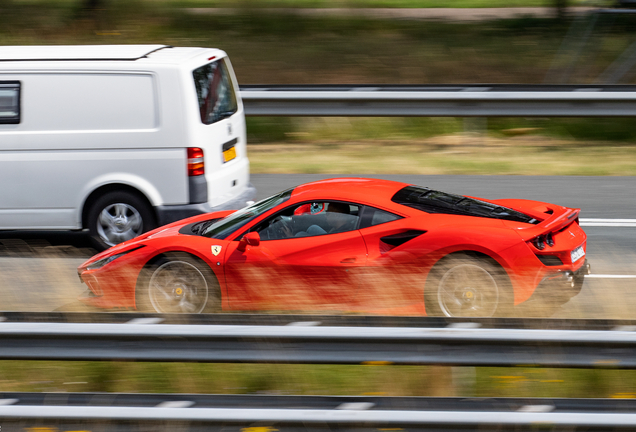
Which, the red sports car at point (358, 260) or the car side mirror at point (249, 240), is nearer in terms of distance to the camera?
the red sports car at point (358, 260)

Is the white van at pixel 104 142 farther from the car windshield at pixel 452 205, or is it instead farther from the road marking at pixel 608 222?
the road marking at pixel 608 222

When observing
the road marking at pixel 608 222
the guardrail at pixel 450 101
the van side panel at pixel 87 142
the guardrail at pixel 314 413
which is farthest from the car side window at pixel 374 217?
the guardrail at pixel 450 101

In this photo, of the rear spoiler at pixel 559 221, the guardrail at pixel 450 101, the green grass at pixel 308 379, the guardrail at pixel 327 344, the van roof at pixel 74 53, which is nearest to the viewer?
the guardrail at pixel 327 344

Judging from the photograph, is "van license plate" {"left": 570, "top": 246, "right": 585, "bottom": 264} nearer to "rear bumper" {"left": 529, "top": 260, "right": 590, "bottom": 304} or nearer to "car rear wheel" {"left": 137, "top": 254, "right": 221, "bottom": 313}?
"rear bumper" {"left": 529, "top": 260, "right": 590, "bottom": 304}

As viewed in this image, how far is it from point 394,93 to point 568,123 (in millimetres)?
3000

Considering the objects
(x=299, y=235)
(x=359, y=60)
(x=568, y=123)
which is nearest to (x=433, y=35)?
(x=359, y=60)

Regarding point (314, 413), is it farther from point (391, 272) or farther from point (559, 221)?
point (559, 221)

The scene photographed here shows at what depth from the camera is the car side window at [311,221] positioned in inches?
210

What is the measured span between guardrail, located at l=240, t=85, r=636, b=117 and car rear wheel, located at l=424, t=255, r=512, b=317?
20.3ft

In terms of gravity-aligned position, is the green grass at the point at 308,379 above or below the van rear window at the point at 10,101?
below

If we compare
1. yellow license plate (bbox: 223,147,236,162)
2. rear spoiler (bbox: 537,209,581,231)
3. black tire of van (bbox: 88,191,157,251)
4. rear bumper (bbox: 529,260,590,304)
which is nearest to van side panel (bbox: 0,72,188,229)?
black tire of van (bbox: 88,191,157,251)

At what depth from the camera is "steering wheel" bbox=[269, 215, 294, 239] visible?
5.41 meters

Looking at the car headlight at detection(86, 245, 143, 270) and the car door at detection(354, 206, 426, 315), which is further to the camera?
the car headlight at detection(86, 245, 143, 270)

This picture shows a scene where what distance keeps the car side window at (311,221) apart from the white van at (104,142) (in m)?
1.83
